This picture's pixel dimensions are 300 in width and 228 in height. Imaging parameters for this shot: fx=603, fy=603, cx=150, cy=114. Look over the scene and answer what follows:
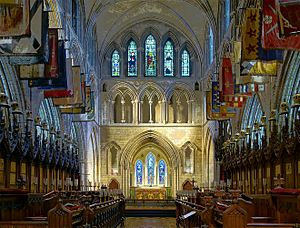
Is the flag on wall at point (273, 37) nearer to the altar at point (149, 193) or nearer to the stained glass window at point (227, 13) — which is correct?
the stained glass window at point (227, 13)

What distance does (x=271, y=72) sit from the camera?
22.6 meters

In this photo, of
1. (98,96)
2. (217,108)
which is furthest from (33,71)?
(98,96)

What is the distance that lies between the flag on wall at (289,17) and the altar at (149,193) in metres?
35.9

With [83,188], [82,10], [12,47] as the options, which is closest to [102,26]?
[82,10]

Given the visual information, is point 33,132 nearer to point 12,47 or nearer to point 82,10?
point 12,47

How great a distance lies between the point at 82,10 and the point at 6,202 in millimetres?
28384

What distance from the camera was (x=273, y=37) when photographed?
15.4 meters

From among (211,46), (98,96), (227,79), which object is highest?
(211,46)

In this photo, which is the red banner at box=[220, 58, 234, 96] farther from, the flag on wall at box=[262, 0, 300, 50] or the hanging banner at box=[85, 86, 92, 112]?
the flag on wall at box=[262, 0, 300, 50]

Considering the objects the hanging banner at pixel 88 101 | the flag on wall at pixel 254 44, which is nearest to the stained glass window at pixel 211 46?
the hanging banner at pixel 88 101

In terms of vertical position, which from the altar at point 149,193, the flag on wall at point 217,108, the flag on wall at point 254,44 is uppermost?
the flag on wall at point 254,44

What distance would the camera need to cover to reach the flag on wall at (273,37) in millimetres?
15180

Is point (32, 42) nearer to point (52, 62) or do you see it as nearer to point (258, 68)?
→ point (52, 62)

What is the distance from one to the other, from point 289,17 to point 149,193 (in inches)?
1430
